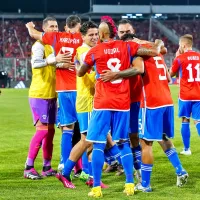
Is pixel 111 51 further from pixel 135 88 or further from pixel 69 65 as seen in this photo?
pixel 69 65

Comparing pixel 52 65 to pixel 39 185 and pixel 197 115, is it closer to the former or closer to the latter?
pixel 39 185

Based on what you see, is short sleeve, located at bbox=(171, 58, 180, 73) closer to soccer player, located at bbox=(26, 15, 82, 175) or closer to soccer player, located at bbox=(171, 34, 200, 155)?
soccer player, located at bbox=(171, 34, 200, 155)

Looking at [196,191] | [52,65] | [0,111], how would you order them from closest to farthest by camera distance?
[196,191] < [52,65] < [0,111]

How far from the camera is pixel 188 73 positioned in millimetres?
11469

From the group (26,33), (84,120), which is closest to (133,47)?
(84,120)

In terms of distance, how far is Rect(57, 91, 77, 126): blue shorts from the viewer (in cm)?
884

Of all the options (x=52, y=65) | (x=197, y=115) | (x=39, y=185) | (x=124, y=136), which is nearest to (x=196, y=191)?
(x=124, y=136)

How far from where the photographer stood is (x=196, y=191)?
7.95 meters

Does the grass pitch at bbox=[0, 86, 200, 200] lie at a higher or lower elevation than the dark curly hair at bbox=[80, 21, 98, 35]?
lower

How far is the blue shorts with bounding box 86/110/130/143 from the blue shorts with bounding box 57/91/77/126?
133 cm

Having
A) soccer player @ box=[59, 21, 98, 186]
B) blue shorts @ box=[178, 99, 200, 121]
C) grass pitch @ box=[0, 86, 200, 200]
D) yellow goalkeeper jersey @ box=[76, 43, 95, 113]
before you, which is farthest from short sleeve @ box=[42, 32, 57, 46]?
blue shorts @ box=[178, 99, 200, 121]

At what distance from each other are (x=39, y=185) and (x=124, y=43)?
7.73 feet

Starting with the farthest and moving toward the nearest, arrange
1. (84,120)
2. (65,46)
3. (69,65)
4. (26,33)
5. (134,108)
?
1. (26,33)
2. (65,46)
3. (69,65)
4. (134,108)
5. (84,120)

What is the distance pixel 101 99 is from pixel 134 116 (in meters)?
1.09
